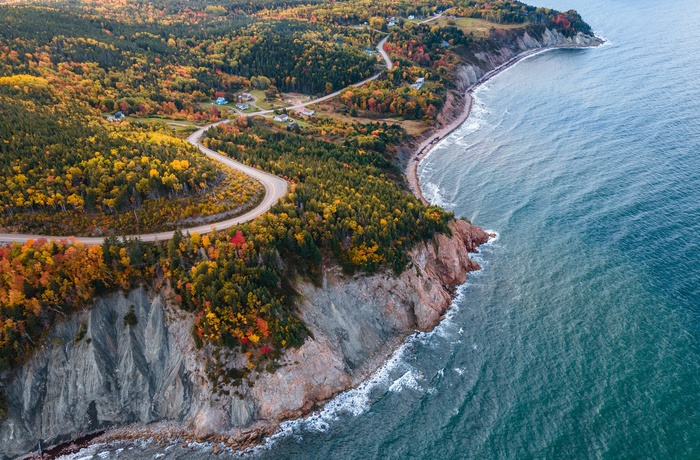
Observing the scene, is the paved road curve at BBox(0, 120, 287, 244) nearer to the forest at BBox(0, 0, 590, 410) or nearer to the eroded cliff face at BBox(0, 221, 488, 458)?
the forest at BBox(0, 0, 590, 410)

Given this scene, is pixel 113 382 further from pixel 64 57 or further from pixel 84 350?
pixel 64 57

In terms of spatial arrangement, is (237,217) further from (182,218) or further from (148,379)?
(148,379)

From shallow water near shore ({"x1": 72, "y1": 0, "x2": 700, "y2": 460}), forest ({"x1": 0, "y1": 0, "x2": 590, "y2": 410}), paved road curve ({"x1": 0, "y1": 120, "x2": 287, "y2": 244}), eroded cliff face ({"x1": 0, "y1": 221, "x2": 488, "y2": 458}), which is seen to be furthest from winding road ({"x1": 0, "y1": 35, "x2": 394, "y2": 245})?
shallow water near shore ({"x1": 72, "y1": 0, "x2": 700, "y2": 460})

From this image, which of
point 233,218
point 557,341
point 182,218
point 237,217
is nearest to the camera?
point 557,341

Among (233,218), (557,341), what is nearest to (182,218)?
(233,218)

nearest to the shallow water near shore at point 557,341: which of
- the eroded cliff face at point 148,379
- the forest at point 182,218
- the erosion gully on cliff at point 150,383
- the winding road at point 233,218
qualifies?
the erosion gully on cliff at point 150,383

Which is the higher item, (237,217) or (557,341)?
(237,217)
